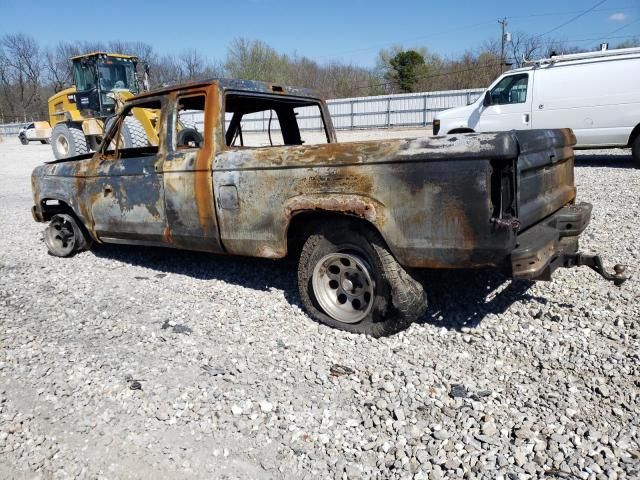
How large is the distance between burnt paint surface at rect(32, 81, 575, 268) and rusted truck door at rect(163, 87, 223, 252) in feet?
0.03

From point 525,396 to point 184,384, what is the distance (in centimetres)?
202

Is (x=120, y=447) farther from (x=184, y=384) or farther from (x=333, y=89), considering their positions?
(x=333, y=89)

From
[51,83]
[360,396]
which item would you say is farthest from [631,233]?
[51,83]

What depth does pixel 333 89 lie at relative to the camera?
51750 millimetres

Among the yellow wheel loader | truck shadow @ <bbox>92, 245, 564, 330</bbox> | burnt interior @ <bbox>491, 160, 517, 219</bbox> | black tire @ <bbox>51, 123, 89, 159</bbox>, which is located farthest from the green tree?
burnt interior @ <bbox>491, 160, 517, 219</bbox>

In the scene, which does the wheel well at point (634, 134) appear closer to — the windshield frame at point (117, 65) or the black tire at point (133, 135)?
the black tire at point (133, 135)

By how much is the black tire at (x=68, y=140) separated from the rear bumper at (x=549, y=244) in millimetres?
15167

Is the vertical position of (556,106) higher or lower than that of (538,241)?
higher

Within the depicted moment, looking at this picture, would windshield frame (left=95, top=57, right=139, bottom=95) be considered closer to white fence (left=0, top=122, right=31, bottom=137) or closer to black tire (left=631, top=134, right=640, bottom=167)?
black tire (left=631, top=134, right=640, bottom=167)

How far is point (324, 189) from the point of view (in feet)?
11.2

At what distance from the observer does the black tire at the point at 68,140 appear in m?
15.6

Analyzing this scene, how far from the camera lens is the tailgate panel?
3080 mm

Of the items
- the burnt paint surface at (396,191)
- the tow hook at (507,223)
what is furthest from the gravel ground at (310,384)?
the tow hook at (507,223)

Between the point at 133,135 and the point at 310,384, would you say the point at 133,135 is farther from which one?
the point at 310,384
